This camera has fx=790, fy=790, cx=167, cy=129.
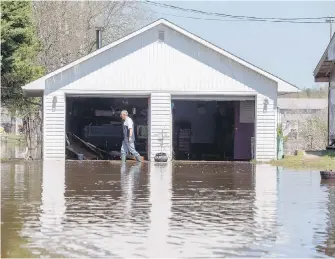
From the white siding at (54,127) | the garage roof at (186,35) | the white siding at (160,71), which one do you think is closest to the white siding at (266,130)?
the white siding at (160,71)

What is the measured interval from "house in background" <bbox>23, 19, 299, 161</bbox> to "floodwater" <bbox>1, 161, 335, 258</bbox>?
7847 mm

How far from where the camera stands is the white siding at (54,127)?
27922mm

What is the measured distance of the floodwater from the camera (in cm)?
929

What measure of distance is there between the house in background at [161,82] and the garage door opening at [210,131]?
269cm

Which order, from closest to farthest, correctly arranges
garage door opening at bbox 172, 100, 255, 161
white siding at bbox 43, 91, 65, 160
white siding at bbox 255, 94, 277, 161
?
white siding at bbox 43, 91, 65, 160
white siding at bbox 255, 94, 277, 161
garage door opening at bbox 172, 100, 255, 161

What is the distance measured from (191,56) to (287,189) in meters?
12.2

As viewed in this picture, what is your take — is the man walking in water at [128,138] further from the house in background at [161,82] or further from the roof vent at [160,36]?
the roof vent at [160,36]

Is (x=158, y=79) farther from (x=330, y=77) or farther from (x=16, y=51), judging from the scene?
(x=330, y=77)

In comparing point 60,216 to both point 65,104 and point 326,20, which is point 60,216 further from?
point 326,20

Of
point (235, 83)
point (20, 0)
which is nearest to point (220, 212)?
point (235, 83)

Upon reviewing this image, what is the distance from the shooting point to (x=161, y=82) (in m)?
28.3

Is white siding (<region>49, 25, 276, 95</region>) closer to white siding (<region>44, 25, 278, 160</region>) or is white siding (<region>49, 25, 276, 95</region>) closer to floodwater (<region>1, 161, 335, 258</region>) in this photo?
white siding (<region>44, 25, 278, 160</region>)

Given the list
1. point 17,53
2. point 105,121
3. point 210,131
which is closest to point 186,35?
point 105,121

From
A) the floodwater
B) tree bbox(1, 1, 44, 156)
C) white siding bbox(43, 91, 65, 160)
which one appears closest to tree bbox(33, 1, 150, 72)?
tree bbox(1, 1, 44, 156)
